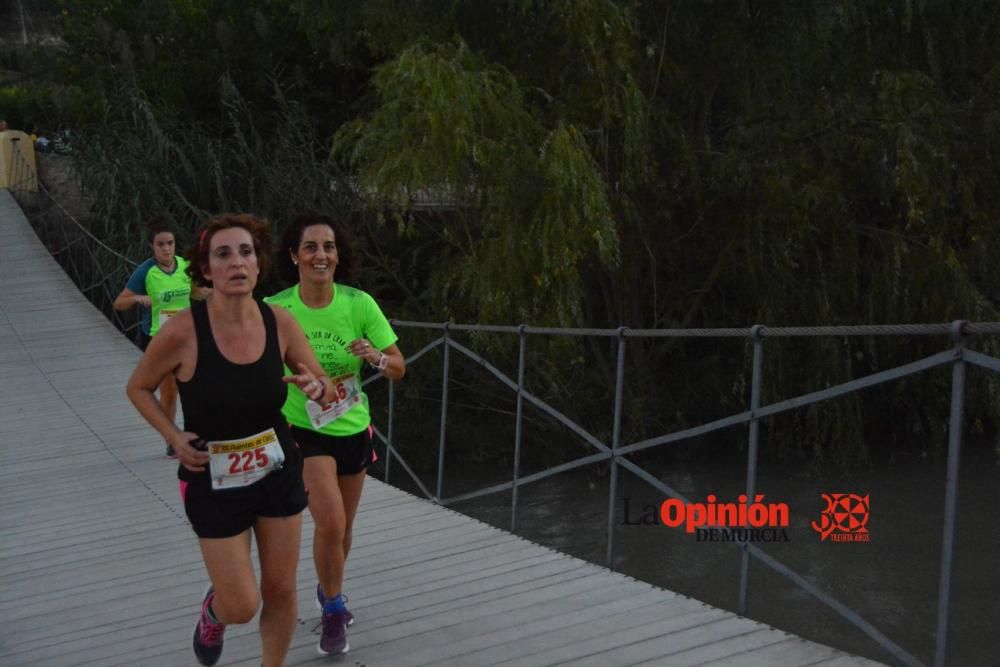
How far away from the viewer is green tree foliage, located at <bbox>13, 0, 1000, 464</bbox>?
10.5 m

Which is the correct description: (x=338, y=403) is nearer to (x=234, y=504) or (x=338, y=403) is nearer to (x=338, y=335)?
(x=338, y=335)

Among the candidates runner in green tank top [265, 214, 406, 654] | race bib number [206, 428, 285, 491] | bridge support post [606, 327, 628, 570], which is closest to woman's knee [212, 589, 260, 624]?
race bib number [206, 428, 285, 491]

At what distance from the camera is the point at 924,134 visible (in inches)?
417

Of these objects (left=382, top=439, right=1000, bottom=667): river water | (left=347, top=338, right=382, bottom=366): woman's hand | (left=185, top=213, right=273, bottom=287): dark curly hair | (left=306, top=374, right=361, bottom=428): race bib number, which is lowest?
(left=382, top=439, right=1000, bottom=667): river water

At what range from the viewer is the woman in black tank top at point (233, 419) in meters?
3.08

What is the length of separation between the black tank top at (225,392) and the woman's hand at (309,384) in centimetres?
3

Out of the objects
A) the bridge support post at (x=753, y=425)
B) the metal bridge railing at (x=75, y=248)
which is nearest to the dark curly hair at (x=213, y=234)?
the bridge support post at (x=753, y=425)

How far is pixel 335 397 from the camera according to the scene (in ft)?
12.5

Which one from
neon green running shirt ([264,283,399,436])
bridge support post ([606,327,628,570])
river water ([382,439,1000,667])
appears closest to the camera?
neon green running shirt ([264,283,399,436])

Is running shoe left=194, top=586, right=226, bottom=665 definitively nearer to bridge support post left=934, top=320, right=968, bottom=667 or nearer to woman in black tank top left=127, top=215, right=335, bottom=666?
woman in black tank top left=127, top=215, right=335, bottom=666

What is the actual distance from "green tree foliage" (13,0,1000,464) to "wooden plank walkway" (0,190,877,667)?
3.71 metres

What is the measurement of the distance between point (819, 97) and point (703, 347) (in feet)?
10.3

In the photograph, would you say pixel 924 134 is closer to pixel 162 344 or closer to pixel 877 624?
pixel 877 624

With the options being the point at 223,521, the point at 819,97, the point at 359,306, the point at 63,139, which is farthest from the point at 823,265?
the point at 63,139
